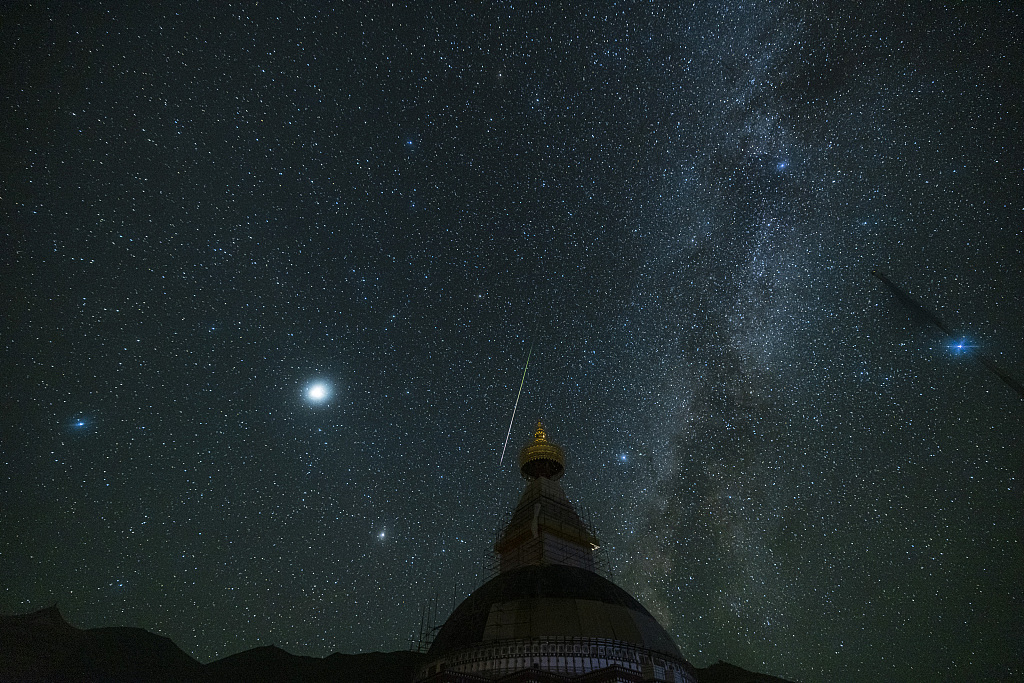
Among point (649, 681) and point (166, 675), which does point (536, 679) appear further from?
point (166, 675)

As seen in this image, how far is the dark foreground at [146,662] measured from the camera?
51750mm

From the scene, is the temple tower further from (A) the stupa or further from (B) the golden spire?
(A) the stupa

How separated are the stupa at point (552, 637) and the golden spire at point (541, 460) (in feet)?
68.0

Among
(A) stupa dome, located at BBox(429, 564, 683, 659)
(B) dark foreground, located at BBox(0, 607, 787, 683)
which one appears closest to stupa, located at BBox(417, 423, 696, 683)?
(A) stupa dome, located at BBox(429, 564, 683, 659)

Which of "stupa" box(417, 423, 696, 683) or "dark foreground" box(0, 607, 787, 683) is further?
"dark foreground" box(0, 607, 787, 683)

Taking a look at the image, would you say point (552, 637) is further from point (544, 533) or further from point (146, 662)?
point (146, 662)

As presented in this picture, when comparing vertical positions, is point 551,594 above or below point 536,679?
above

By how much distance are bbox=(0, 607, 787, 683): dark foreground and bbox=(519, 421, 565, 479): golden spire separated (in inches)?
869

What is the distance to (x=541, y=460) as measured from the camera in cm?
6106

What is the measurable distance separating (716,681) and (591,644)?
74538 mm

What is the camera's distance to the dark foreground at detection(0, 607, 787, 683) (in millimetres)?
51750

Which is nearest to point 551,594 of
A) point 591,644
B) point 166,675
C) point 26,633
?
point 591,644

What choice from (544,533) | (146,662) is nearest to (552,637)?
(544,533)

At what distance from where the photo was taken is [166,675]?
74.6 metres
